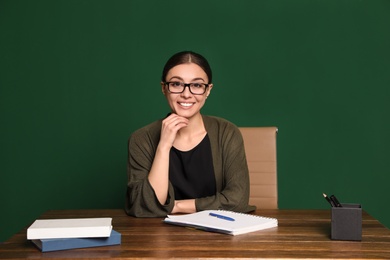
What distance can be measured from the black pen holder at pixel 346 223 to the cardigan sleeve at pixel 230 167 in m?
0.60

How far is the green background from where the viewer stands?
3824 millimetres

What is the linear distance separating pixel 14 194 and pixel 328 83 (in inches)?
87.8

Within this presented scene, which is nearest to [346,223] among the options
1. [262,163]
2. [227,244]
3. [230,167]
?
[227,244]

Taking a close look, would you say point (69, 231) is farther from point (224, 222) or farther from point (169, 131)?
point (169, 131)

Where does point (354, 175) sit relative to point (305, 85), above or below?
below

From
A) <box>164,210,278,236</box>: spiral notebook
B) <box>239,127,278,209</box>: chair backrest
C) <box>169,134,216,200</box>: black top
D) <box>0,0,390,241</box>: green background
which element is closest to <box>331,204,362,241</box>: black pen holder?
<box>164,210,278,236</box>: spiral notebook

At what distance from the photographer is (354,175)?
385 cm

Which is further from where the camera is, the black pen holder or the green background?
the green background

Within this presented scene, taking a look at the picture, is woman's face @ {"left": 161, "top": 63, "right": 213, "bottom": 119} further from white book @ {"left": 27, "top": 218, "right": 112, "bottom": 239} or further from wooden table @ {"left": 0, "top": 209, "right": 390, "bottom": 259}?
white book @ {"left": 27, "top": 218, "right": 112, "bottom": 239}

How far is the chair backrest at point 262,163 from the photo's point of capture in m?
2.79

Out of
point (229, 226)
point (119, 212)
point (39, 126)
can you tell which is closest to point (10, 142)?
point (39, 126)

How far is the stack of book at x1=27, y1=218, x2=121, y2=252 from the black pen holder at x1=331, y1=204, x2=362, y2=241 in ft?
2.20

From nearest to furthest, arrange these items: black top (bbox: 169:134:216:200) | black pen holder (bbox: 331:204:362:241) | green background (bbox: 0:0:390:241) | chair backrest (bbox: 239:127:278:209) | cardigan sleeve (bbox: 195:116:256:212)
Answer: black pen holder (bbox: 331:204:362:241) → cardigan sleeve (bbox: 195:116:256:212) → black top (bbox: 169:134:216:200) → chair backrest (bbox: 239:127:278:209) → green background (bbox: 0:0:390:241)

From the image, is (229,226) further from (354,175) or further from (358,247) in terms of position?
(354,175)
